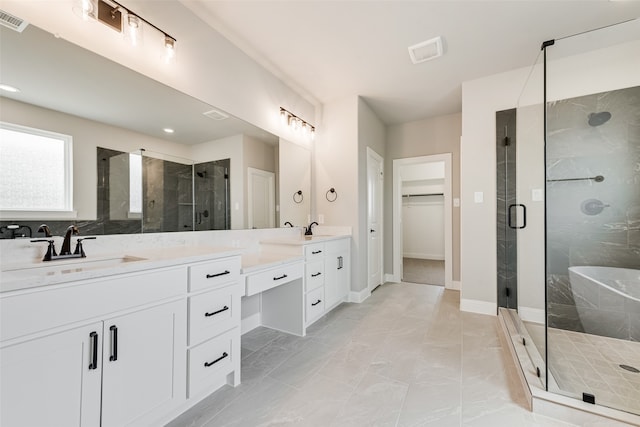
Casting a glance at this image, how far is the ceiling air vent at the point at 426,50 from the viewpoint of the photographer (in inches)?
89.8

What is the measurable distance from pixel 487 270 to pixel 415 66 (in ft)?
7.92

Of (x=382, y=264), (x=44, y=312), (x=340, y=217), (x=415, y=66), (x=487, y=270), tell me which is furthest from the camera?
(x=382, y=264)

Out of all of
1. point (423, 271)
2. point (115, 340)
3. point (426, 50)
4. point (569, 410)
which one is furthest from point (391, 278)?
point (115, 340)

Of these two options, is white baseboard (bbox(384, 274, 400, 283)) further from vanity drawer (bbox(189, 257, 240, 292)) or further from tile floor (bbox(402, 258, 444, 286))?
vanity drawer (bbox(189, 257, 240, 292))

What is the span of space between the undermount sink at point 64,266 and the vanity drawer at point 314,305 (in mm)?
1509

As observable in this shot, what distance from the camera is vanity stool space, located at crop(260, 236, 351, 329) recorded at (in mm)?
2400

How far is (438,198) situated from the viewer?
6.21 m

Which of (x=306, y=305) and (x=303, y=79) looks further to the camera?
(x=303, y=79)

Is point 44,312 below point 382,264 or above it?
above

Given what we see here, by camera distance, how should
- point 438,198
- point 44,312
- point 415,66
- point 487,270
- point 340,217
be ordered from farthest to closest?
point 438,198
point 340,217
point 487,270
point 415,66
point 44,312

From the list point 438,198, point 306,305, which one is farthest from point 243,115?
point 438,198

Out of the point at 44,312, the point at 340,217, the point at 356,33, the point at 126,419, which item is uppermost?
the point at 356,33

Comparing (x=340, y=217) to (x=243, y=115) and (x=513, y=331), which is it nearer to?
(x=243, y=115)

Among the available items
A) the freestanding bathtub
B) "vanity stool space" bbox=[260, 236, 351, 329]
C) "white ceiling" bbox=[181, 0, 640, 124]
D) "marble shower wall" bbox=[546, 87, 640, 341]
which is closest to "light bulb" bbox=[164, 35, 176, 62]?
"white ceiling" bbox=[181, 0, 640, 124]
